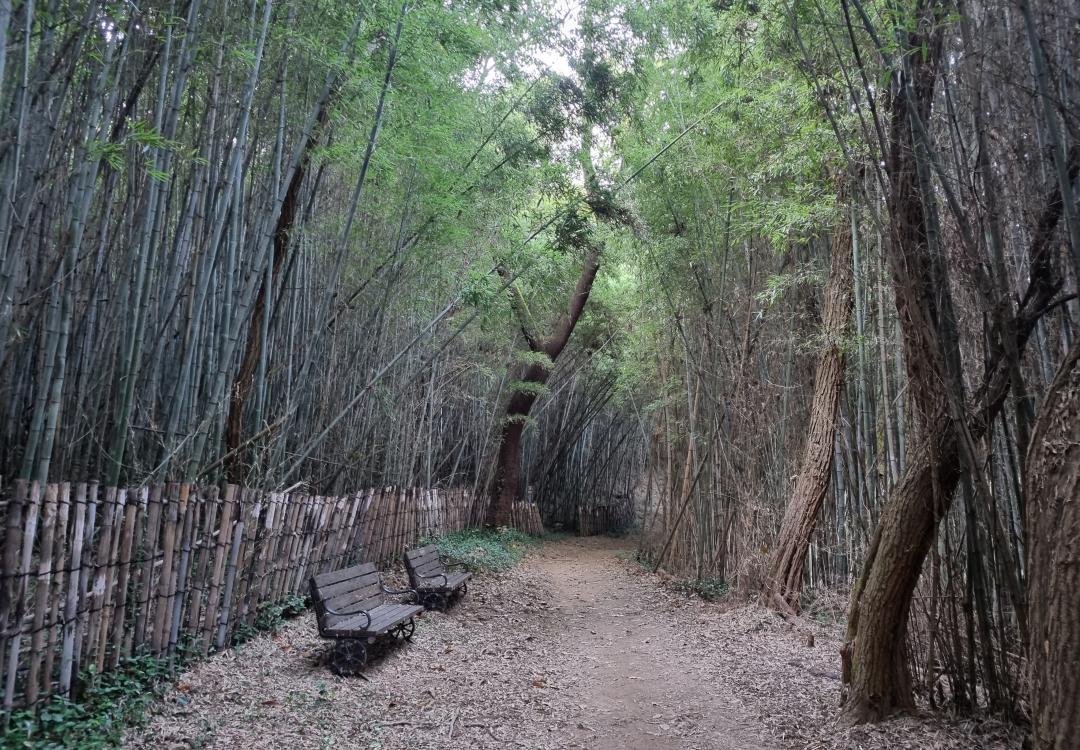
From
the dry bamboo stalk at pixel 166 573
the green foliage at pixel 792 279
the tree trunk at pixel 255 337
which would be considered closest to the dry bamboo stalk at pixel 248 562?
the tree trunk at pixel 255 337

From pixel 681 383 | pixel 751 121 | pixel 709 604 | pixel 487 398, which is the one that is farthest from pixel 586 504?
pixel 751 121

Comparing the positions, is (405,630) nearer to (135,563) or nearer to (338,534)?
(338,534)

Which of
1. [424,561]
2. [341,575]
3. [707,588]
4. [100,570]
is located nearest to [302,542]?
[341,575]

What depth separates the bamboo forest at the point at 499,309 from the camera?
228 centimetres

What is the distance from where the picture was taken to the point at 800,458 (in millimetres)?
5547

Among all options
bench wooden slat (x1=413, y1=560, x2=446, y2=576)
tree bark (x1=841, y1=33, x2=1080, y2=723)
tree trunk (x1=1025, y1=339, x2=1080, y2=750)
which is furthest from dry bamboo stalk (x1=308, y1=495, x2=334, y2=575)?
tree trunk (x1=1025, y1=339, x2=1080, y2=750)

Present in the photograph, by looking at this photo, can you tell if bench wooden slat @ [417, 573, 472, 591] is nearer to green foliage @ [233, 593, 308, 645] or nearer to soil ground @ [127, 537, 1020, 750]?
soil ground @ [127, 537, 1020, 750]

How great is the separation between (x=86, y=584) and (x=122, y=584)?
0.16 meters

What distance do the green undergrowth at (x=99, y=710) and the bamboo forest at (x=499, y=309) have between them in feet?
0.05

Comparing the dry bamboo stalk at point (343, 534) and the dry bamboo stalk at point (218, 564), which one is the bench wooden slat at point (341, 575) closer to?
the dry bamboo stalk at point (343, 534)

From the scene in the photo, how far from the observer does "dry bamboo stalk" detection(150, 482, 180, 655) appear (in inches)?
110

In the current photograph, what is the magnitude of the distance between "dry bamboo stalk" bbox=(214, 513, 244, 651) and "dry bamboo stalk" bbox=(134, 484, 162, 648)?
0.53 m

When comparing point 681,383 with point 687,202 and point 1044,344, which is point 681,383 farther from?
point 1044,344

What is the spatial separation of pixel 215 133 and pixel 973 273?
3372mm
